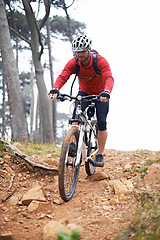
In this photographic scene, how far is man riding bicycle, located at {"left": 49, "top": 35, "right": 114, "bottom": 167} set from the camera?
3561mm

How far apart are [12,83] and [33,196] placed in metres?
5.83

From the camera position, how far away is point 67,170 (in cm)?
332

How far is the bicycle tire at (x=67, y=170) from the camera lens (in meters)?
3.00

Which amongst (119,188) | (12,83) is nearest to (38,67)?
(12,83)

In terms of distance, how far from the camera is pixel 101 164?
4152 mm

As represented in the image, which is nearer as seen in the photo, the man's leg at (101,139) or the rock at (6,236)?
the rock at (6,236)

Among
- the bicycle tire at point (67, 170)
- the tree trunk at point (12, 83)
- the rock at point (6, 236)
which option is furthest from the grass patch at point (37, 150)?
the rock at point (6, 236)

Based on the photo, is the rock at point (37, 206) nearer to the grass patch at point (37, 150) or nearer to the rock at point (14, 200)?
the rock at point (14, 200)

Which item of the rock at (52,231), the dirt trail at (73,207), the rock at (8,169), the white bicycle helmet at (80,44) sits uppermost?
the white bicycle helmet at (80,44)

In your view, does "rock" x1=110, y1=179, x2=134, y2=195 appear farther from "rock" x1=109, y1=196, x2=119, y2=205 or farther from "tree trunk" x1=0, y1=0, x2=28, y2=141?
"tree trunk" x1=0, y1=0, x2=28, y2=141

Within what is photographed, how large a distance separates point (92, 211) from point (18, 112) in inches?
237

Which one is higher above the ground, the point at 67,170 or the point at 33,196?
the point at 67,170

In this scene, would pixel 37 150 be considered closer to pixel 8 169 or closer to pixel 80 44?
pixel 8 169

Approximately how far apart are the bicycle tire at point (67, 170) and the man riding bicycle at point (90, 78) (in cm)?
67
